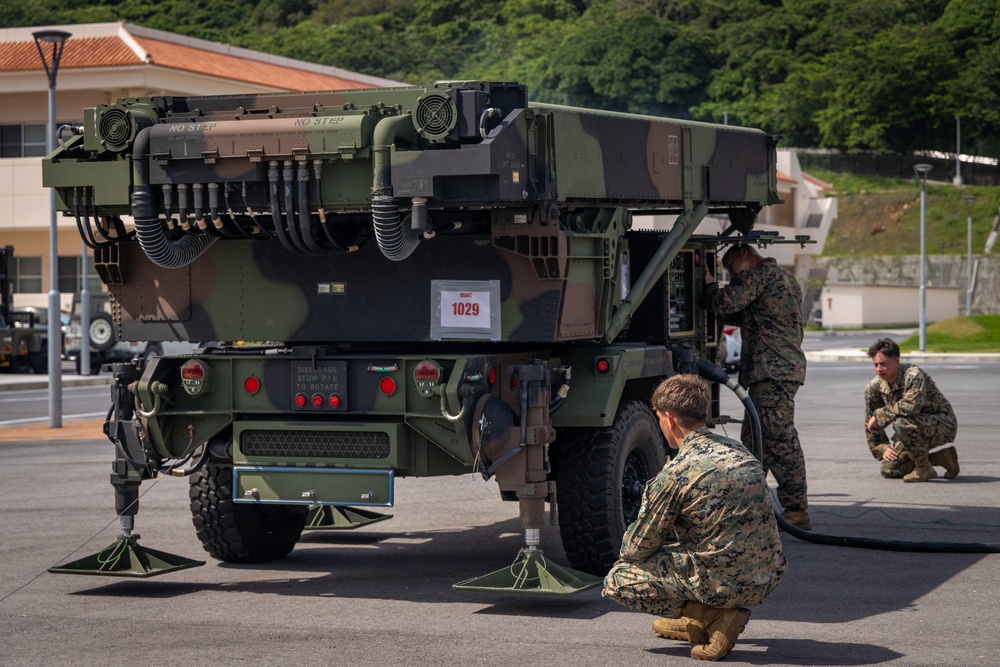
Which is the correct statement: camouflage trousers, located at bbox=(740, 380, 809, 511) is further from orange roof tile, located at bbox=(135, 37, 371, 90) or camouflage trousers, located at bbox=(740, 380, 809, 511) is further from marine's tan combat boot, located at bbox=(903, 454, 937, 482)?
→ orange roof tile, located at bbox=(135, 37, 371, 90)

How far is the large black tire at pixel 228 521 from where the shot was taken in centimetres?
977

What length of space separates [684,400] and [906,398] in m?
7.61

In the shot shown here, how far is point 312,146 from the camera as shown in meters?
8.38

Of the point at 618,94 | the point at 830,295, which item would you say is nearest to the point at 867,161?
the point at 618,94

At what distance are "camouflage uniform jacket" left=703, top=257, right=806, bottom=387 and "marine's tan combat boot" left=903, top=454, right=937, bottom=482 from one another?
323cm

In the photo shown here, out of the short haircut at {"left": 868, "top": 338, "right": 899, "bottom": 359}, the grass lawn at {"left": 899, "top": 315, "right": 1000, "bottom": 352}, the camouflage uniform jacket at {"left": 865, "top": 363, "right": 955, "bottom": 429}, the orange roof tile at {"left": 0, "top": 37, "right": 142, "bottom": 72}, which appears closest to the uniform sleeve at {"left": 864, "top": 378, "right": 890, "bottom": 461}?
the camouflage uniform jacket at {"left": 865, "top": 363, "right": 955, "bottom": 429}

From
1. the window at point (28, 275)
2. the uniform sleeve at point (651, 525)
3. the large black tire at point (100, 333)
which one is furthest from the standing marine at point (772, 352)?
the window at point (28, 275)

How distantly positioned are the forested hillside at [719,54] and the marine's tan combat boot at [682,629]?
101m

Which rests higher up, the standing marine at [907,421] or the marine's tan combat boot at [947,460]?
the standing marine at [907,421]

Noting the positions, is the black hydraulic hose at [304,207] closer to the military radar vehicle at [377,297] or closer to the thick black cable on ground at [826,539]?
the military radar vehicle at [377,297]

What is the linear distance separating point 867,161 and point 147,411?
11037 cm

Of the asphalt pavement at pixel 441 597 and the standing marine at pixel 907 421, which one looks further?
the standing marine at pixel 907 421

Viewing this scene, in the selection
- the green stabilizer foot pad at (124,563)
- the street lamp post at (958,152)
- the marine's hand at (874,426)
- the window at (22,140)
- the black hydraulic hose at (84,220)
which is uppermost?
the street lamp post at (958,152)

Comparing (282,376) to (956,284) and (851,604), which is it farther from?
(956,284)
